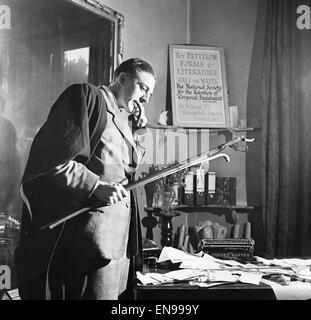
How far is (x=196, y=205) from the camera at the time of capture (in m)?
2.53

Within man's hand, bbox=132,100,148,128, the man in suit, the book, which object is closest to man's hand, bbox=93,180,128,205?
the man in suit

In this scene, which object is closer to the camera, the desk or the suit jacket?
the suit jacket

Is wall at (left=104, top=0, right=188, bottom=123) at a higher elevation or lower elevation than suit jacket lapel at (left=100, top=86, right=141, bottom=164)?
higher

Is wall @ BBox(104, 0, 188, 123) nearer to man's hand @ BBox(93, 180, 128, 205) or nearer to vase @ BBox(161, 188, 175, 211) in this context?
vase @ BBox(161, 188, 175, 211)

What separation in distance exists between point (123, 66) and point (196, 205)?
1151mm

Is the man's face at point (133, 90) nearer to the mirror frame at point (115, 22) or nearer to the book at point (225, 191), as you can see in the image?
the mirror frame at point (115, 22)

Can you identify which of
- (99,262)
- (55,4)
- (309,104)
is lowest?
(99,262)

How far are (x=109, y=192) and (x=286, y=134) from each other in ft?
4.94

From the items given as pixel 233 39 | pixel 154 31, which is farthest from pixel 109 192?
pixel 233 39

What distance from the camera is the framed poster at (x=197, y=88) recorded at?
2527 mm

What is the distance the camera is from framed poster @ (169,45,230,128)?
99.5 inches

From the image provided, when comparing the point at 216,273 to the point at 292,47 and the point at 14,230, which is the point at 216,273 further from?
the point at 292,47

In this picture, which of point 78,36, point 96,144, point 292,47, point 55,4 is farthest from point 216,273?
point 292,47

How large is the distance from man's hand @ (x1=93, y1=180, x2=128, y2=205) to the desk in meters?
0.38
